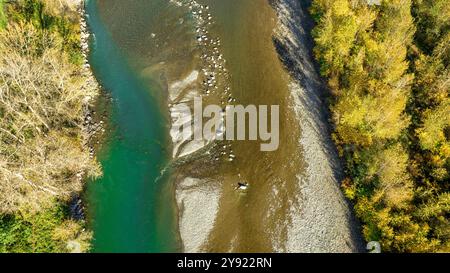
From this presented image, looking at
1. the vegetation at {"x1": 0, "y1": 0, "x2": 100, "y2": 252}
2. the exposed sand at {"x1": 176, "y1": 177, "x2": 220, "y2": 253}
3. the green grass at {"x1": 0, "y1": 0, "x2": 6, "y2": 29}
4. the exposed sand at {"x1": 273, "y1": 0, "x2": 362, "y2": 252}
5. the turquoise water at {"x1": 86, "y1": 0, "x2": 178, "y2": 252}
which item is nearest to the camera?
the vegetation at {"x1": 0, "y1": 0, "x2": 100, "y2": 252}

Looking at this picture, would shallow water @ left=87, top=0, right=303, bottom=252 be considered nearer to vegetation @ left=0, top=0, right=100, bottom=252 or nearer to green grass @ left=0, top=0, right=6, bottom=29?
vegetation @ left=0, top=0, right=100, bottom=252

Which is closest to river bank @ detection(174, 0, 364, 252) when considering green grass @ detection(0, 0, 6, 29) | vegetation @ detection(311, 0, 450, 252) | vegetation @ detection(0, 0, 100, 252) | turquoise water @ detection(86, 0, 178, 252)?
vegetation @ detection(311, 0, 450, 252)

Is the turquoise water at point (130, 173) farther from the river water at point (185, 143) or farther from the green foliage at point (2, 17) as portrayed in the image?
the green foliage at point (2, 17)

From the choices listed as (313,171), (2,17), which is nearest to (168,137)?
(313,171)

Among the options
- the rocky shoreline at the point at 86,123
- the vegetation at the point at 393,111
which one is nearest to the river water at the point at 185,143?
the rocky shoreline at the point at 86,123

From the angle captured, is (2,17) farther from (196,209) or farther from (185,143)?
(196,209)

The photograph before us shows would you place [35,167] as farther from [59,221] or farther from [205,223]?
[205,223]
